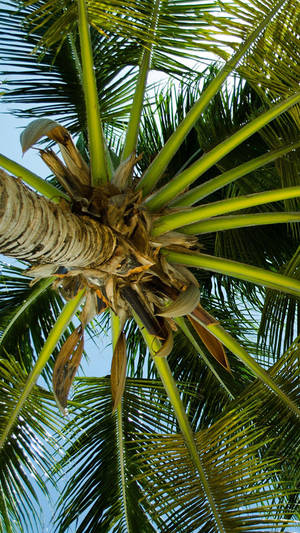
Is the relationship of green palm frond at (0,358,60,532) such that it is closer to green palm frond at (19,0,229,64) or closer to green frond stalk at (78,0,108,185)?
green frond stalk at (78,0,108,185)

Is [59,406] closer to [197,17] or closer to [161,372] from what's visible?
[161,372]

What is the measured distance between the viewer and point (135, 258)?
7.77 ft

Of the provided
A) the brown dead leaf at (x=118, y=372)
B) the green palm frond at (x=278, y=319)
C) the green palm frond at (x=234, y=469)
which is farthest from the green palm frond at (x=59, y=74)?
the green palm frond at (x=234, y=469)

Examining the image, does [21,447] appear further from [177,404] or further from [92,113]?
[92,113]

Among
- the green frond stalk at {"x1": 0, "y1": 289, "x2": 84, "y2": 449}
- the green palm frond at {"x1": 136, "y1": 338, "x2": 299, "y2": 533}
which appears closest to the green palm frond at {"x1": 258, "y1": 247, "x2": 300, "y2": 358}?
the green palm frond at {"x1": 136, "y1": 338, "x2": 299, "y2": 533}

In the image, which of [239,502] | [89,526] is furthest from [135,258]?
[89,526]

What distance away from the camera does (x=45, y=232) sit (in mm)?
1882

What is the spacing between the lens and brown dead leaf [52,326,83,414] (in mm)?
2621

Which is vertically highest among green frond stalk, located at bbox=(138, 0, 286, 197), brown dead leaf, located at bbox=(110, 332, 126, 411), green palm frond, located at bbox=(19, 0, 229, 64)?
green palm frond, located at bbox=(19, 0, 229, 64)

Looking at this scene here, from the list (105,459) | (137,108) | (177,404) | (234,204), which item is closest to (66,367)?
(177,404)

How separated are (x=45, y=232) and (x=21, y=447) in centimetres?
168

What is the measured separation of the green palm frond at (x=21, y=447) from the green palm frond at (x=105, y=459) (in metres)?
0.17

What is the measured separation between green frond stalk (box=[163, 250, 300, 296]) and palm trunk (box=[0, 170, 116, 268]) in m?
0.47

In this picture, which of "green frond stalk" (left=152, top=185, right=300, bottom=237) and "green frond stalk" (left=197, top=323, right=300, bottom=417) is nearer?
"green frond stalk" (left=152, top=185, right=300, bottom=237)
